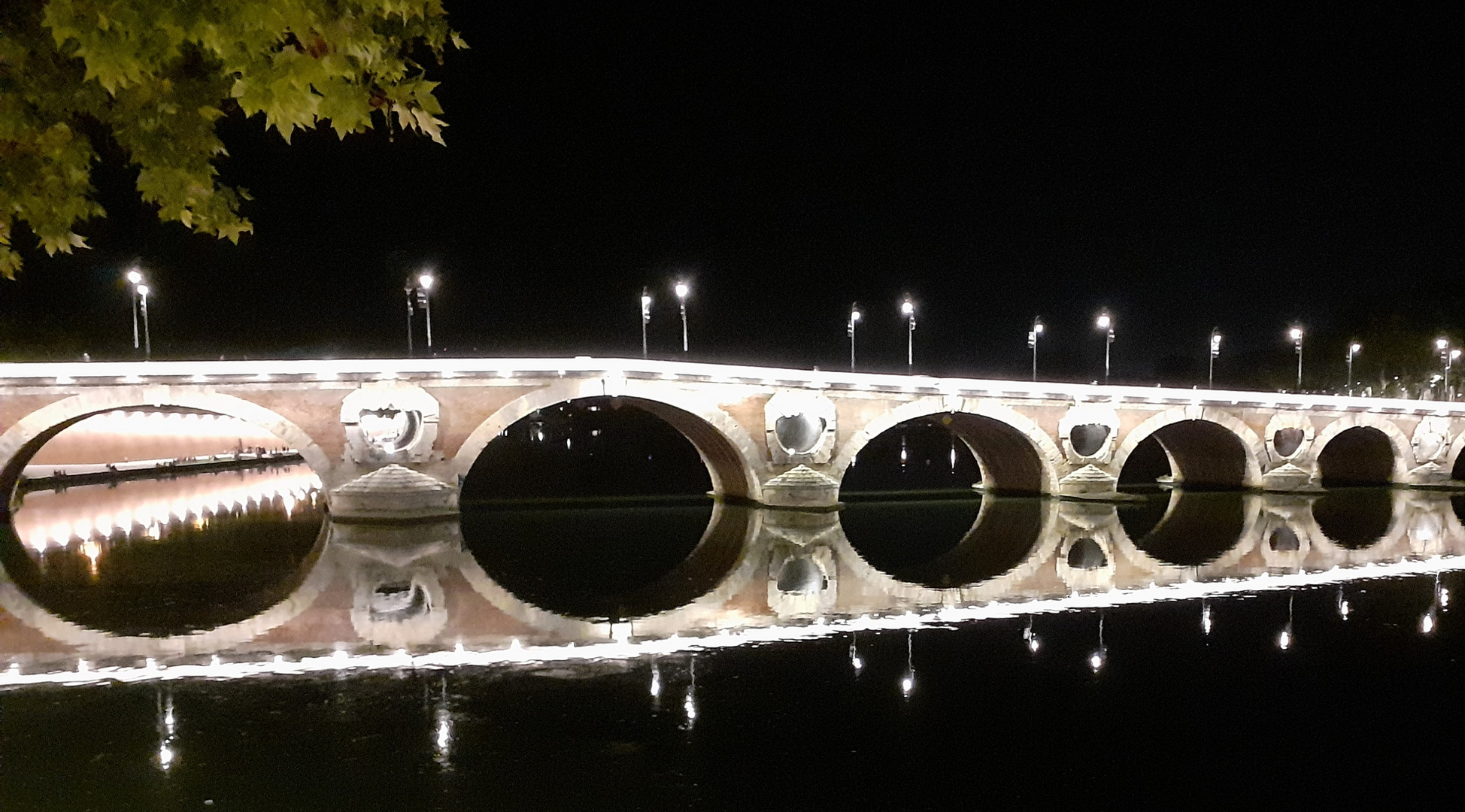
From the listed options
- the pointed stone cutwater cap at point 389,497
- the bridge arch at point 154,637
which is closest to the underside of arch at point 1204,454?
the pointed stone cutwater cap at point 389,497

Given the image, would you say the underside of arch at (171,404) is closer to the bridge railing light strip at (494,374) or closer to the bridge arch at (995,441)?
the bridge railing light strip at (494,374)

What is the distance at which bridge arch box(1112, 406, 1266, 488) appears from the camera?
40.1 meters

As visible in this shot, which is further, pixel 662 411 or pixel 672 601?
Result: pixel 662 411

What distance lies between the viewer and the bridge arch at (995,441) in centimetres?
3525

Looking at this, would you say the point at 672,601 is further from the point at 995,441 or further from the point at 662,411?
the point at 995,441

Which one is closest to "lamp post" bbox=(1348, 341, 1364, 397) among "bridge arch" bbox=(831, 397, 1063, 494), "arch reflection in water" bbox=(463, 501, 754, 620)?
"bridge arch" bbox=(831, 397, 1063, 494)

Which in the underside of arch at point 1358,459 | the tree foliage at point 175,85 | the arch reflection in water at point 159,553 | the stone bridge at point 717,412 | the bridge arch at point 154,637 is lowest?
the underside of arch at point 1358,459

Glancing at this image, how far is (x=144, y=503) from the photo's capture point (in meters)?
36.2

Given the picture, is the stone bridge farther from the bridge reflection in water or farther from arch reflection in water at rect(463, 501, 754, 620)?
arch reflection in water at rect(463, 501, 754, 620)

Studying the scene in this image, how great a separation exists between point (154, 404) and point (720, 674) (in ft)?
80.5

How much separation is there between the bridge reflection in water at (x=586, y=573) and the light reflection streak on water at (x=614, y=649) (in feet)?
0.19

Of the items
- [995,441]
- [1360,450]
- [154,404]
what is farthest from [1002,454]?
[154,404]

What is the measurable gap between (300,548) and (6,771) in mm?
16127

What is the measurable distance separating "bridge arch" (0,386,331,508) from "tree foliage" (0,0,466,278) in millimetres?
24006
